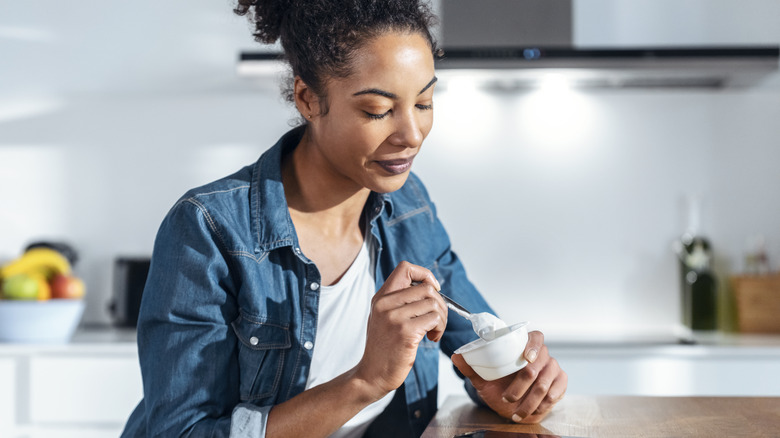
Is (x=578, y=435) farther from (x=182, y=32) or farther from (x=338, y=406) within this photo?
(x=182, y=32)

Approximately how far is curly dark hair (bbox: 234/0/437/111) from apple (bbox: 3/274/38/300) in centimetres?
143

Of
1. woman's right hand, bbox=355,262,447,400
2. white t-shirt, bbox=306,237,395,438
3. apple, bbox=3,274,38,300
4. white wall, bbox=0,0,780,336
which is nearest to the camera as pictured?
woman's right hand, bbox=355,262,447,400

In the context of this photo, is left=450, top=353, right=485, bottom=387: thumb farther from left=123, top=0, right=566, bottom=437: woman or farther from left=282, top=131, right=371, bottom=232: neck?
left=282, top=131, right=371, bottom=232: neck

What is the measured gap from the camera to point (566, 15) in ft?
7.51

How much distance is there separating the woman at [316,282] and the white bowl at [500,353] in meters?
0.04

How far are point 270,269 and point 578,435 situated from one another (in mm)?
478

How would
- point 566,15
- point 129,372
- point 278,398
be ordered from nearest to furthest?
point 278,398
point 129,372
point 566,15

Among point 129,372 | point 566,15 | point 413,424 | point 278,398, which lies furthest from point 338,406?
point 566,15

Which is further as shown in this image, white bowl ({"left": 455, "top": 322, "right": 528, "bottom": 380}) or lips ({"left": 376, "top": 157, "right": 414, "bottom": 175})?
lips ({"left": 376, "top": 157, "right": 414, "bottom": 175})

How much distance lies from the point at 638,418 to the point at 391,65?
58cm

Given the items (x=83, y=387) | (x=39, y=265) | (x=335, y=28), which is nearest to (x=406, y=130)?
(x=335, y=28)

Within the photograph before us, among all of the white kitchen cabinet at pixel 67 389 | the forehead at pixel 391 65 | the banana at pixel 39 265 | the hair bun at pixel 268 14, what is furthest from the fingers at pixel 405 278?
the banana at pixel 39 265

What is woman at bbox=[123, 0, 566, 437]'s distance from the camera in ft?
3.10

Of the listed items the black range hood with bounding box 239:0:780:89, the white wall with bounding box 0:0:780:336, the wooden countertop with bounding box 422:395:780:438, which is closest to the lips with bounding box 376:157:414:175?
the wooden countertop with bounding box 422:395:780:438
